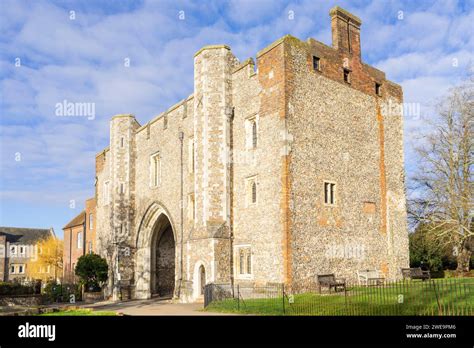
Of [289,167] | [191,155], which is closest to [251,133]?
[289,167]

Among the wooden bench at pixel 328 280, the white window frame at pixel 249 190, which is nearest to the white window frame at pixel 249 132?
the white window frame at pixel 249 190

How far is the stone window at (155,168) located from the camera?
29.2 m

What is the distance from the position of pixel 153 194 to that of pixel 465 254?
790 inches

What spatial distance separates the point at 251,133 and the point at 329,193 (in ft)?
14.3

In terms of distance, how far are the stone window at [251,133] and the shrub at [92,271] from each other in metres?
14.7

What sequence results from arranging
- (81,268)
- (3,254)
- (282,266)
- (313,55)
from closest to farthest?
1. (282,266)
2. (313,55)
3. (81,268)
4. (3,254)

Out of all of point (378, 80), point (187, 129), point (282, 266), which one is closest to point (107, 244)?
point (187, 129)

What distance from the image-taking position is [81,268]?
31.0m

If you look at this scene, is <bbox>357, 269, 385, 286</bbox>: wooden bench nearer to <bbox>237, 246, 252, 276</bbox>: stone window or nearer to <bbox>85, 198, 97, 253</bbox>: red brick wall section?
<bbox>237, 246, 252, 276</bbox>: stone window

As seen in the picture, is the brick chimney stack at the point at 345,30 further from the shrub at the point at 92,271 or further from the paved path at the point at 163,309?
the shrub at the point at 92,271

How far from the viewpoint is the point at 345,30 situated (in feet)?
77.2

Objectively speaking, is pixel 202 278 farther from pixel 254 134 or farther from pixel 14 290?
pixel 14 290

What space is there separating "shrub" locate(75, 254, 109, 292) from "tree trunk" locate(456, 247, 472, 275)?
22.2 meters
